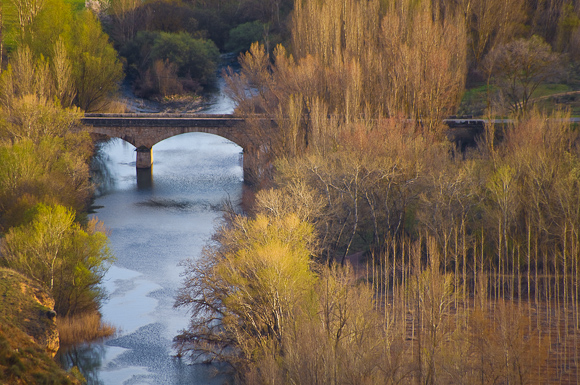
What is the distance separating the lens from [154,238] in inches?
1350

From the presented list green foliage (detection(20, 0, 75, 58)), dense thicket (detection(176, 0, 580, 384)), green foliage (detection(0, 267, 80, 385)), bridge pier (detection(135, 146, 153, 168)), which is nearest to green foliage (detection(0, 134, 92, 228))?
green foliage (detection(0, 267, 80, 385))

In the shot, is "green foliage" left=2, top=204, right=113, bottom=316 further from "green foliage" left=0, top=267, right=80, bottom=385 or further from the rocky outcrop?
the rocky outcrop

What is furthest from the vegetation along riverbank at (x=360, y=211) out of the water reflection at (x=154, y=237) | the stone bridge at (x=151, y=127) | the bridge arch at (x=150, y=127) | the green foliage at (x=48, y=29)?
the bridge arch at (x=150, y=127)

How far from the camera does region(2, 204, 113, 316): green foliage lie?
79.5 feet

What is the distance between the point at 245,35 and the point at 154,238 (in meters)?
39.2

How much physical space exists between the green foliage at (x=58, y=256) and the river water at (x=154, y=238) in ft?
5.37

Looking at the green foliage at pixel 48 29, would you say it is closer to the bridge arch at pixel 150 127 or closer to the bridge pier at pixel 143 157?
the bridge arch at pixel 150 127

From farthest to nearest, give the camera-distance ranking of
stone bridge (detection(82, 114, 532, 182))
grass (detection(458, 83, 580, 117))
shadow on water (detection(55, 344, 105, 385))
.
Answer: stone bridge (detection(82, 114, 532, 182)) < grass (detection(458, 83, 580, 117)) < shadow on water (detection(55, 344, 105, 385))

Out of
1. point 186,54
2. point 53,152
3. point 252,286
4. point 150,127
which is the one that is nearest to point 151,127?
point 150,127

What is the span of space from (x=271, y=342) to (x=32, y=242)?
33.6ft

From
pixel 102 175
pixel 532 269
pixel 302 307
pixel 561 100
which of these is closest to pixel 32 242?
pixel 302 307

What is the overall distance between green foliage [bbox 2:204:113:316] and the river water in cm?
164

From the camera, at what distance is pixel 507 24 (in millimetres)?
51906

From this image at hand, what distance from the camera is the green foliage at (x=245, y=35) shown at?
226ft
